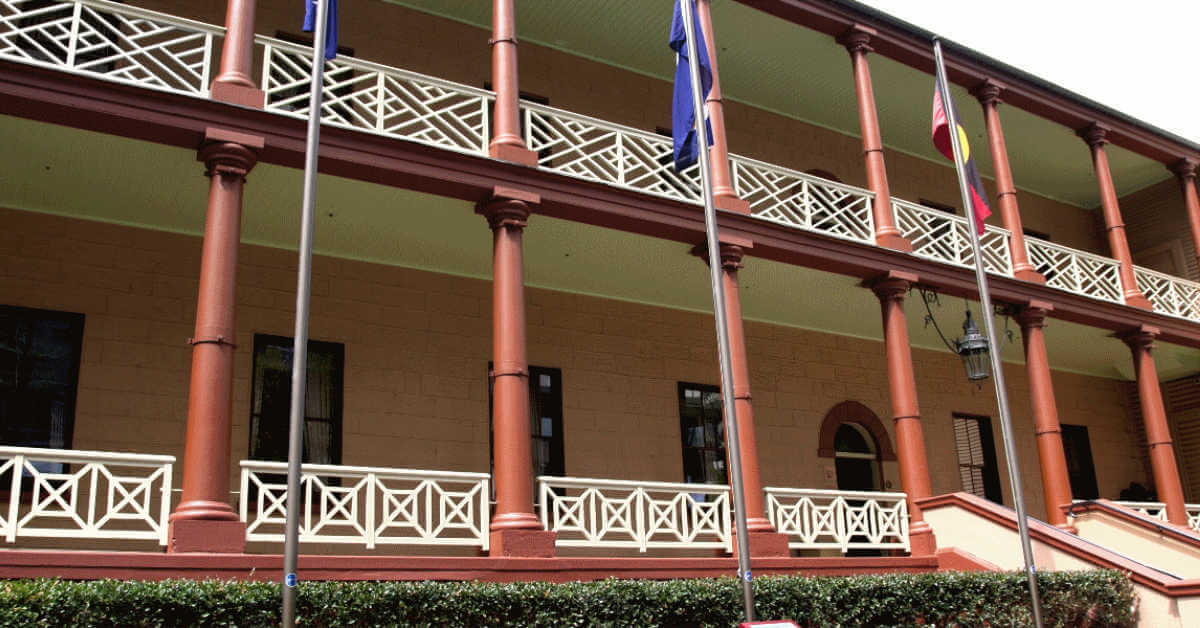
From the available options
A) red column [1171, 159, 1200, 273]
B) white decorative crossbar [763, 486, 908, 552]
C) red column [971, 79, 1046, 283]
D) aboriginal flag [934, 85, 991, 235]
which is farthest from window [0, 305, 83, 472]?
red column [1171, 159, 1200, 273]

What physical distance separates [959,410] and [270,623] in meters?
15.1

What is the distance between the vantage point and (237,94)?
10.1m

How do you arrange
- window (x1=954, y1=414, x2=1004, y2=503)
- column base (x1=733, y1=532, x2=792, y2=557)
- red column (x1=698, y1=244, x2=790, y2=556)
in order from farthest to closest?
window (x1=954, y1=414, x2=1004, y2=503) < red column (x1=698, y1=244, x2=790, y2=556) < column base (x1=733, y1=532, x2=792, y2=557)

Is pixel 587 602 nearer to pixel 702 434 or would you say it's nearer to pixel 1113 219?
pixel 702 434

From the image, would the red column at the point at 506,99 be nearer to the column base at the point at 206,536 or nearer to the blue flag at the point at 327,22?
the blue flag at the point at 327,22

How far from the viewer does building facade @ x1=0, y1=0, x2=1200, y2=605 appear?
1005cm

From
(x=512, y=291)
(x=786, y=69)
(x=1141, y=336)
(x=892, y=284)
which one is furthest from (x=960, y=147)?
(x=1141, y=336)

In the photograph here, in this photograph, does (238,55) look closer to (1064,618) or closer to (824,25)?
(824,25)

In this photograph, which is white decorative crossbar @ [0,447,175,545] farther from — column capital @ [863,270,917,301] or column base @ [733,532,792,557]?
column capital @ [863,270,917,301]

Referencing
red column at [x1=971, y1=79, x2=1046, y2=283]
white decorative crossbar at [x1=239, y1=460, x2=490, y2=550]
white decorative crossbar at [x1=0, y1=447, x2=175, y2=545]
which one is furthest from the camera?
red column at [x1=971, y1=79, x2=1046, y2=283]

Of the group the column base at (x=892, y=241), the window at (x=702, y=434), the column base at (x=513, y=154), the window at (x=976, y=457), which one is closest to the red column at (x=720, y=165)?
the column base at (x=892, y=241)

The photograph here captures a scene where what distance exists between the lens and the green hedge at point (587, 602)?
283 inches

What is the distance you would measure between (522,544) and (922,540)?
602 centimetres

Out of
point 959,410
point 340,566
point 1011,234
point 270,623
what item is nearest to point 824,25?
point 1011,234
